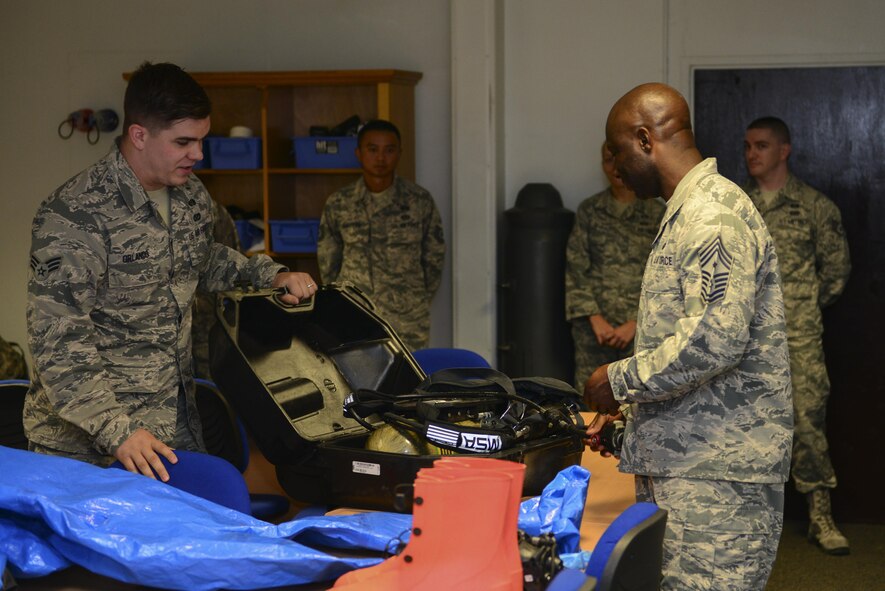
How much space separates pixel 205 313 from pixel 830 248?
2720 millimetres

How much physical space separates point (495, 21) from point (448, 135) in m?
0.67

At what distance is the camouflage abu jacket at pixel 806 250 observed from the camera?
4.53m

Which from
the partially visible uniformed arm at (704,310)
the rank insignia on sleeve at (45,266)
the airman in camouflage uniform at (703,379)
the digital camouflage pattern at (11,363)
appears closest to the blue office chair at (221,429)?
the rank insignia on sleeve at (45,266)

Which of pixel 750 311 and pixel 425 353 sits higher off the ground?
pixel 750 311

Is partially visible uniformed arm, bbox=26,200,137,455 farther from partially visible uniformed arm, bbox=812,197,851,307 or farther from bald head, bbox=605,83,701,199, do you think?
partially visible uniformed arm, bbox=812,197,851,307

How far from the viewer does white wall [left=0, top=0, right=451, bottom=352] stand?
543 centimetres

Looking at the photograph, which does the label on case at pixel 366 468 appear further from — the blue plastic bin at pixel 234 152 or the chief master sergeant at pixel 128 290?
the blue plastic bin at pixel 234 152

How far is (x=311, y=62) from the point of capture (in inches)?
218

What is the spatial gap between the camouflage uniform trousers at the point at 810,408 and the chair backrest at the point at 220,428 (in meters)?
2.51

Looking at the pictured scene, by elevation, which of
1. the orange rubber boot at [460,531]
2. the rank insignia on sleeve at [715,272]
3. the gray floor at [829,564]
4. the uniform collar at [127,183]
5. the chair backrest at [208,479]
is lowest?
the gray floor at [829,564]

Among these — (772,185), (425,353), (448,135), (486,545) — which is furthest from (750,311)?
(448,135)

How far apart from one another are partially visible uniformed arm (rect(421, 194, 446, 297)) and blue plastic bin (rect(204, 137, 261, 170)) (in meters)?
0.95

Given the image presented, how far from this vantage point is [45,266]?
2.23 metres

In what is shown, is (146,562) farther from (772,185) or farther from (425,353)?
(772,185)
